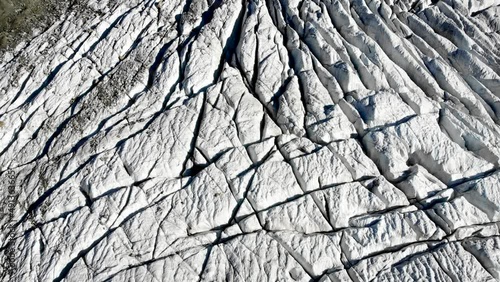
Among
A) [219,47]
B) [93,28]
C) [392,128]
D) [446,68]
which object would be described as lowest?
[392,128]

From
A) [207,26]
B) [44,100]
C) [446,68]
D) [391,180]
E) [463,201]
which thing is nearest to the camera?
[463,201]

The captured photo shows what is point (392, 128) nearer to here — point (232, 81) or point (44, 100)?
point (232, 81)

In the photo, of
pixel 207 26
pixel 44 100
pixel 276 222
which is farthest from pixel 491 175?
pixel 44 100

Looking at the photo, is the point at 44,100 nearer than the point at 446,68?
No

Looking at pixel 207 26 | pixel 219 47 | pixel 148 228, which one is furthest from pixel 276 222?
pixel 207 26

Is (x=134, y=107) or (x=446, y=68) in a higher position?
(x=134, y=107)

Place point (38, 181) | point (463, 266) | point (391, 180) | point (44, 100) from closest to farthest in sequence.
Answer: point (463, 266), point (391, 180), point (38, 181), point (44, 100)
